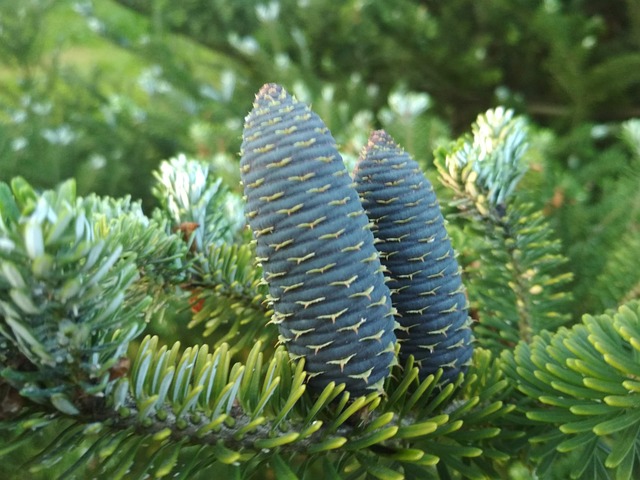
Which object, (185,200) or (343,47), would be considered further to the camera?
(343,47)

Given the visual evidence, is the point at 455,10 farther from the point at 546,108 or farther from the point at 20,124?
the point at 20,124

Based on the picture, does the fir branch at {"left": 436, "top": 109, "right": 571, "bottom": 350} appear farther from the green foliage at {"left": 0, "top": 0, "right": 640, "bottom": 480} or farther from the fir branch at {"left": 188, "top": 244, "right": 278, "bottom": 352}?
the fir branch at {"left": 188, "top": 244, "right": 278, "bottom": 352}

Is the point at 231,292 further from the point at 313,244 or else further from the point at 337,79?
the point at 337,79

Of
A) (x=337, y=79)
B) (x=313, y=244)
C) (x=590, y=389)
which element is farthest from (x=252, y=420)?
(x=337, y=79)

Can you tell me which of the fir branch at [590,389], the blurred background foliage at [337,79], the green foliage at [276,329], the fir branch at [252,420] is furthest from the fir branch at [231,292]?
the blurred background foliage at [337,79]

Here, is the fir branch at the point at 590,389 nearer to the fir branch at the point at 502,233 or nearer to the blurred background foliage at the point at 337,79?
the fir branch at the point at 502,233

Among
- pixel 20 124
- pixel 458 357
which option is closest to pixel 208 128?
pixel 20 124

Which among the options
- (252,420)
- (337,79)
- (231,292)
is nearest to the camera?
(252,420)

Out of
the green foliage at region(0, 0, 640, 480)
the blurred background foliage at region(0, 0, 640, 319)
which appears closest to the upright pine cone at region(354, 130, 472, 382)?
the green foliage at region(0, 0, 640, 480)
